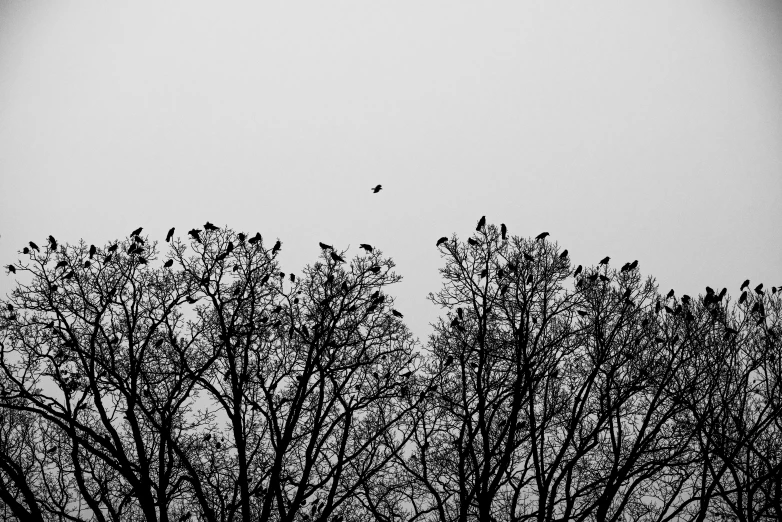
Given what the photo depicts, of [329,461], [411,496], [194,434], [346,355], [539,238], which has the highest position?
[539,238]

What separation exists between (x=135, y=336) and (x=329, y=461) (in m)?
6.13

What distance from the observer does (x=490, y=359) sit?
12.2 metres

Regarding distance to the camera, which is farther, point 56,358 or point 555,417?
point 555,417

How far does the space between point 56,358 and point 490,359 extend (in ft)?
35.8

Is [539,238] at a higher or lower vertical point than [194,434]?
higher

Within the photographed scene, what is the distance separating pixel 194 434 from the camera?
45.0 ft

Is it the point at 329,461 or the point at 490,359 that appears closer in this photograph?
the point at 490,359

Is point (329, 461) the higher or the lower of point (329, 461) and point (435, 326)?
the lower

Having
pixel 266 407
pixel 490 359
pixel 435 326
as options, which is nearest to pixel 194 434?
Result: pixel 266 407

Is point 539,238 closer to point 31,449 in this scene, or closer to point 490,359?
point 490,359

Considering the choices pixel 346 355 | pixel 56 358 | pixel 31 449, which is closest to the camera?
pixel 56 358

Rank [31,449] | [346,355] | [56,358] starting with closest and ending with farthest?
1. [56,358]
2. [346,355]
3. [31,449]

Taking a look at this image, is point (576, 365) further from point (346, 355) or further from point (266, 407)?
point (266, 407)

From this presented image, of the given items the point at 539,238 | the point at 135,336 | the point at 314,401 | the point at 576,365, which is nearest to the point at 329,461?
the point at 314,401
